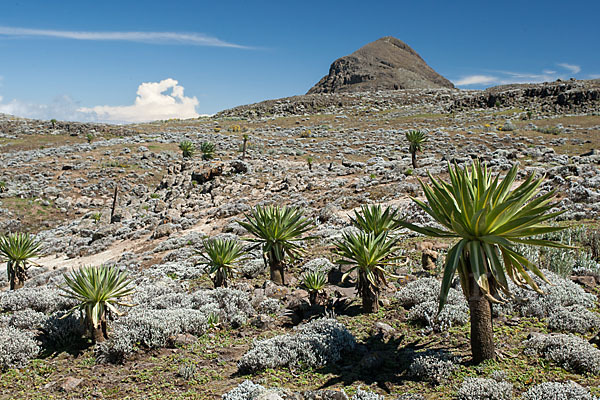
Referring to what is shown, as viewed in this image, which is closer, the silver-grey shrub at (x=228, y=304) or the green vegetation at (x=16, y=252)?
the silver-grey shrub at (x=228, y=304)

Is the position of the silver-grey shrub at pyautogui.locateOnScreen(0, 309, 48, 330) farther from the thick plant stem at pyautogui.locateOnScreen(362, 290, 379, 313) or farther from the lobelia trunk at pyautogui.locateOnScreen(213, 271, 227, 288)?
the thick plant stem at pyautogui.locateOnScreen(362, 290, 379, 313)

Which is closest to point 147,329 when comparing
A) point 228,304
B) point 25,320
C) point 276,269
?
point 228,304

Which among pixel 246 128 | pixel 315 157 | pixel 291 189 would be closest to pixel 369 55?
pixel 246 128

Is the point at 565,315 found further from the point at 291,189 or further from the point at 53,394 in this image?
the point at 291,189

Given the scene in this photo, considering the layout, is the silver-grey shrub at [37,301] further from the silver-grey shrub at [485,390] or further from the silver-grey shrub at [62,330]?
the silver-grey shrub at [485,390]

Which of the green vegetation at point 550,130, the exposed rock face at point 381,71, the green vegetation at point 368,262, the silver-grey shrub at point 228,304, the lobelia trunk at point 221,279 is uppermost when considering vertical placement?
the exposed rock face at point 381,71

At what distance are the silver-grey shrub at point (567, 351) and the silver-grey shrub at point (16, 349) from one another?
25.8ft

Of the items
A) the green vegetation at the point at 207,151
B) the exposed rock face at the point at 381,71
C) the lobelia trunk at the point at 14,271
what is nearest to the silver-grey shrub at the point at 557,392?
the lobelia trunk at the point at 14,271

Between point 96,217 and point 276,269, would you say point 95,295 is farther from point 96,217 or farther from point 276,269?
point 96,217

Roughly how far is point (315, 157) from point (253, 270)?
2618cm

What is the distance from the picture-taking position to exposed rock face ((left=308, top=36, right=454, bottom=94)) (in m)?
97.8

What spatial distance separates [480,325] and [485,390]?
76 cm

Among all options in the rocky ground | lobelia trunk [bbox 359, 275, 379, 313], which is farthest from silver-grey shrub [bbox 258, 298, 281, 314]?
lobelia trunk [bbox 359, 275, 379, 313]

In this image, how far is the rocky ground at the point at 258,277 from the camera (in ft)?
17.1
